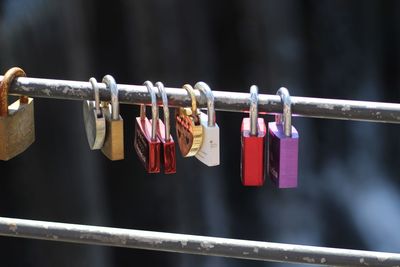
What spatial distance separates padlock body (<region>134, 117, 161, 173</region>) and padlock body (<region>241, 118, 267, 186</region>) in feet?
0.37

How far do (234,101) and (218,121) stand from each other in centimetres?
174

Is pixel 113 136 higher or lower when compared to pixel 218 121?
lower

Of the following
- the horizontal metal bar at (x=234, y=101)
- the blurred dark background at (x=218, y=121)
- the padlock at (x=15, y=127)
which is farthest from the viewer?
the blurred dark background at (x=218, y=121)

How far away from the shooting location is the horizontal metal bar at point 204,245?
0.73m

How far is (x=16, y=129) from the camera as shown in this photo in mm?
849

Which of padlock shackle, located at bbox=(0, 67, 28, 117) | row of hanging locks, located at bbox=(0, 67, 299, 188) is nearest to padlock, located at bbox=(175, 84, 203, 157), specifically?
row of hanging locks, located at bbox=(0, 67, 299, 188)

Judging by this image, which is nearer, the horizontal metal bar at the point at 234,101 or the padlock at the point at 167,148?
the horizontal metal bar at the point at 234,101

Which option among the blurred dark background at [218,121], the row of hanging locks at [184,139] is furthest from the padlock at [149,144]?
the blurred dark background at [218,121]

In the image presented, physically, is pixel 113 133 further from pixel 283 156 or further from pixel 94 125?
pixel 283 156

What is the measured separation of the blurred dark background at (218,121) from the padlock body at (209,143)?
5.04ft

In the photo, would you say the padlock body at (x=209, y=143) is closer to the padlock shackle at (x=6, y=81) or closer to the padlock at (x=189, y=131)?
the padlock at (x=189, y=131)

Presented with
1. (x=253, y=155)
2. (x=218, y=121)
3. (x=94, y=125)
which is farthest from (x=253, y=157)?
(x=218, y=121)

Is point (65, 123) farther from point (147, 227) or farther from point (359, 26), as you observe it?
point (359, 26)

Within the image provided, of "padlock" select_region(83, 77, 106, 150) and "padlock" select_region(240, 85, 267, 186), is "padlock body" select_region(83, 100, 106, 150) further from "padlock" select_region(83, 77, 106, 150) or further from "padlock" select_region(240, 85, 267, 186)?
"padlock" select_region(240, 85, 267, 186)
